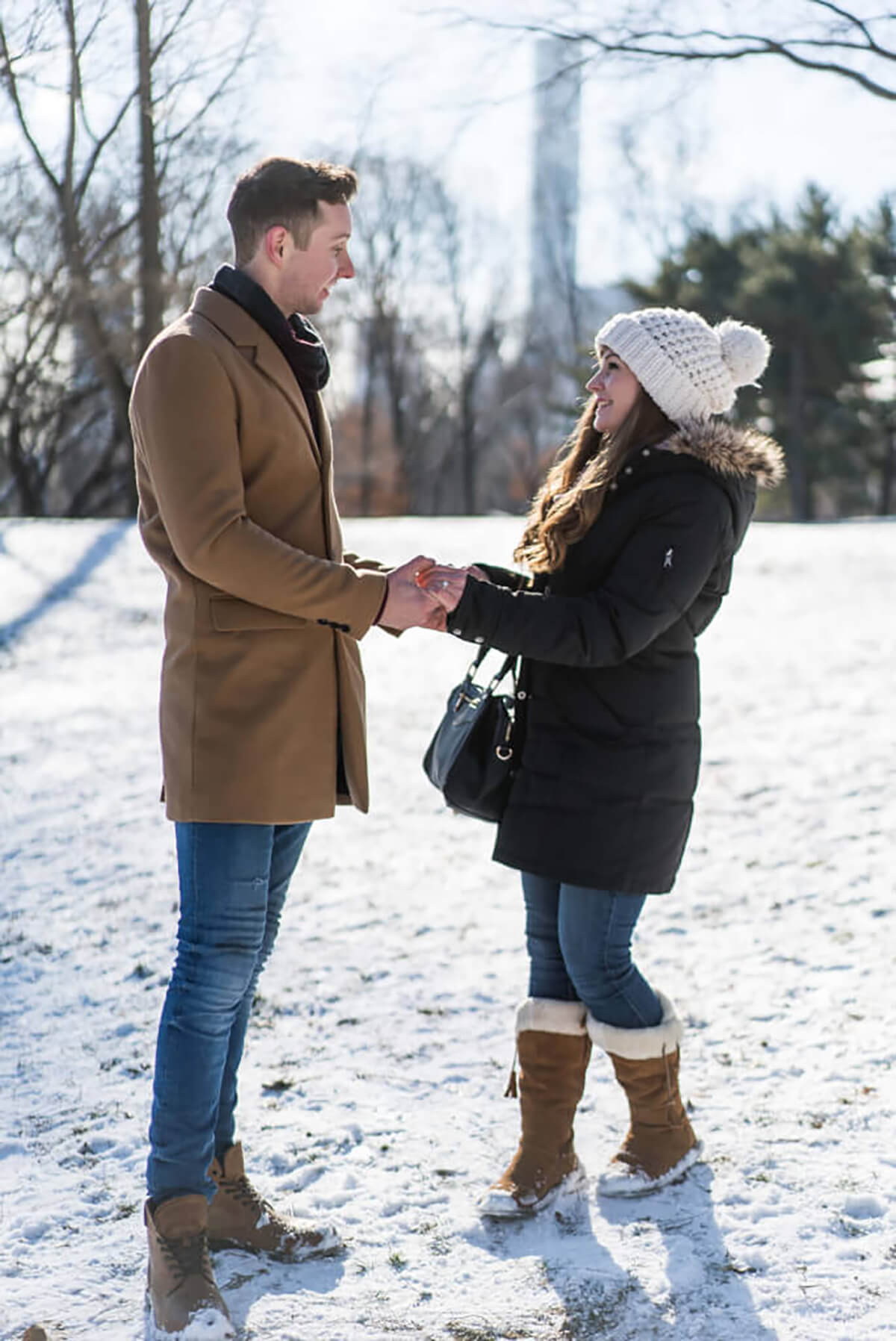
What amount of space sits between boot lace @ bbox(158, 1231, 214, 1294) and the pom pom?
2.10 metres

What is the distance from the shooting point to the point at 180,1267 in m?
2.57

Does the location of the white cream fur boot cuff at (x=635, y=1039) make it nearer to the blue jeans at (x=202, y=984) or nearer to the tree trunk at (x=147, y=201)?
the blue jeans at (x=202, y=984)

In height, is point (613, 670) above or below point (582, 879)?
above

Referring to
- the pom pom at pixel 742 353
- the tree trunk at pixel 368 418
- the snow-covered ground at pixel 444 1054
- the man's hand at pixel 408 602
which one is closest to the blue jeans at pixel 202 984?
the snow-covered ground at pixel 444 1054

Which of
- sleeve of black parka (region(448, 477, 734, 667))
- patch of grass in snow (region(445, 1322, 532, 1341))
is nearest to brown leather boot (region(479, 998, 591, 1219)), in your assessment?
patch of grass in snow (region(445, 1322, 532, 1341))

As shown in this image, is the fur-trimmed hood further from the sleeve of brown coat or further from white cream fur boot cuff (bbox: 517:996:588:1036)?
white cream fur boot cuff (bbox: 517:996:588:1036)

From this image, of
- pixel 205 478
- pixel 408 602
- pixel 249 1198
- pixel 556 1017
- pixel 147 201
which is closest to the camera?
pixel 205 478

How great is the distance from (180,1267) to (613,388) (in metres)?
2.00

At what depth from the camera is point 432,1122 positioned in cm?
350

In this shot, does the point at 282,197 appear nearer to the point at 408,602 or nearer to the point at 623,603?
the point at 408,602

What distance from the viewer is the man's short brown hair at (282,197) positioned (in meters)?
2.49

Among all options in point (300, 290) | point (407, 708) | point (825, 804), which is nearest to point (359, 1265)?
point (300, 290)

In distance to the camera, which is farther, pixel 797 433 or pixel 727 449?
pixel 797 433

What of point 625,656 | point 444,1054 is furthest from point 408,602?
point 444,1054
